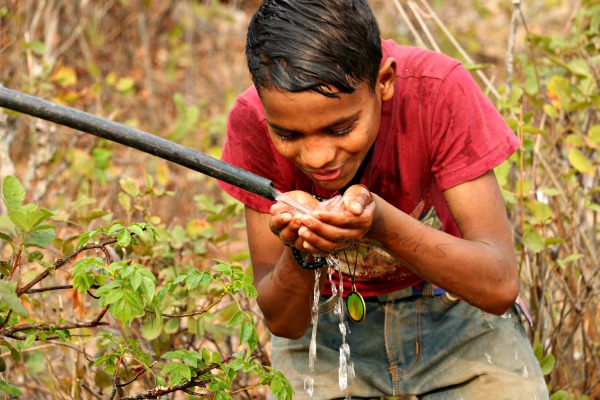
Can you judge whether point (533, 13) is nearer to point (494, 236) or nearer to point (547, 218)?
point (547, 218)

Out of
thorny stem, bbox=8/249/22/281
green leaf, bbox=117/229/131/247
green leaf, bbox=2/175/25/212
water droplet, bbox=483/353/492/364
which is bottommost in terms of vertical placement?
water droplet, bbox=483/353/492/364

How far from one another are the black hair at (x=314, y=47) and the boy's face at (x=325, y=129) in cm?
2

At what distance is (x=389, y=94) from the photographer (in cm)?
208

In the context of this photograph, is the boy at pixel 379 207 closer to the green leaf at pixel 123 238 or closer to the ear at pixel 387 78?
the ear at pixel 387 78

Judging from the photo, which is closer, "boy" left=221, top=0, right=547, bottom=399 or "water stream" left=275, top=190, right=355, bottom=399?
"boy" left=221, top=0, right=547, bottom=399

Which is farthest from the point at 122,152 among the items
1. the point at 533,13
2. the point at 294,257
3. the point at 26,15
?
the point at 294,257

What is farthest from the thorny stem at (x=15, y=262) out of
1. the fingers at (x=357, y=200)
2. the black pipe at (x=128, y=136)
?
the fingers at (x=357, y=200)

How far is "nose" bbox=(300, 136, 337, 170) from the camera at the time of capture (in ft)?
6.24

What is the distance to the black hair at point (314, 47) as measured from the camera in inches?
73.2

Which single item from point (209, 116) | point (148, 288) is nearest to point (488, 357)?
point (148, 288)

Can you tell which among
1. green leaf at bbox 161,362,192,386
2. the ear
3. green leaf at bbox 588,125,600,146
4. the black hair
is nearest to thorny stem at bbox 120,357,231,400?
green leaf at bbox 161,362,192,386

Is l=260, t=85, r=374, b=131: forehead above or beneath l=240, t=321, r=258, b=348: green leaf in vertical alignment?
above

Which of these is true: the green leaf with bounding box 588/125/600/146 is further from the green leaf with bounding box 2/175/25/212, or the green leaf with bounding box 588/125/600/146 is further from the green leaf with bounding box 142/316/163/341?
the green leaf with bounding box 2/175/25/212

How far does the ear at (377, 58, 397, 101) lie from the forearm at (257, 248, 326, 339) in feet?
1.40
